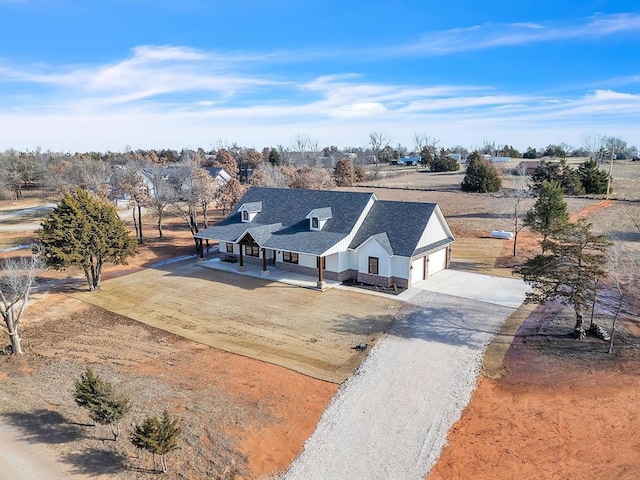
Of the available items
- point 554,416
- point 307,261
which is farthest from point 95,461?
point 307,261

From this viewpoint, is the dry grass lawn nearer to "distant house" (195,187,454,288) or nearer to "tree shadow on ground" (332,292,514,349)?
"tree shadow on ground" (332,292,514,349)

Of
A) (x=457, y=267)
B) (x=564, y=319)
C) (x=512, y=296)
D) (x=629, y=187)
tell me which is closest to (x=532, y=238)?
(x=457, y=267)

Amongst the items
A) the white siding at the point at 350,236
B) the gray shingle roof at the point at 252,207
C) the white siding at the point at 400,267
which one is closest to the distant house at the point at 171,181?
the gray shingle roof at the point at 252,207

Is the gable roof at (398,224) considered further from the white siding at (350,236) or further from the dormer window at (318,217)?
the dormer window at (318,217)

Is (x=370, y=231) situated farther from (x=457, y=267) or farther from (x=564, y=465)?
(x=564, y=465)

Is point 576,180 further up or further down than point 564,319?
further up

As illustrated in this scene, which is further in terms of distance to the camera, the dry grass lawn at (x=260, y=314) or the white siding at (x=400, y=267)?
the white siding at (x=400, y=267)

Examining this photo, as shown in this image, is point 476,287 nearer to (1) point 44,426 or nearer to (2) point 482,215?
(1) point 44,426
